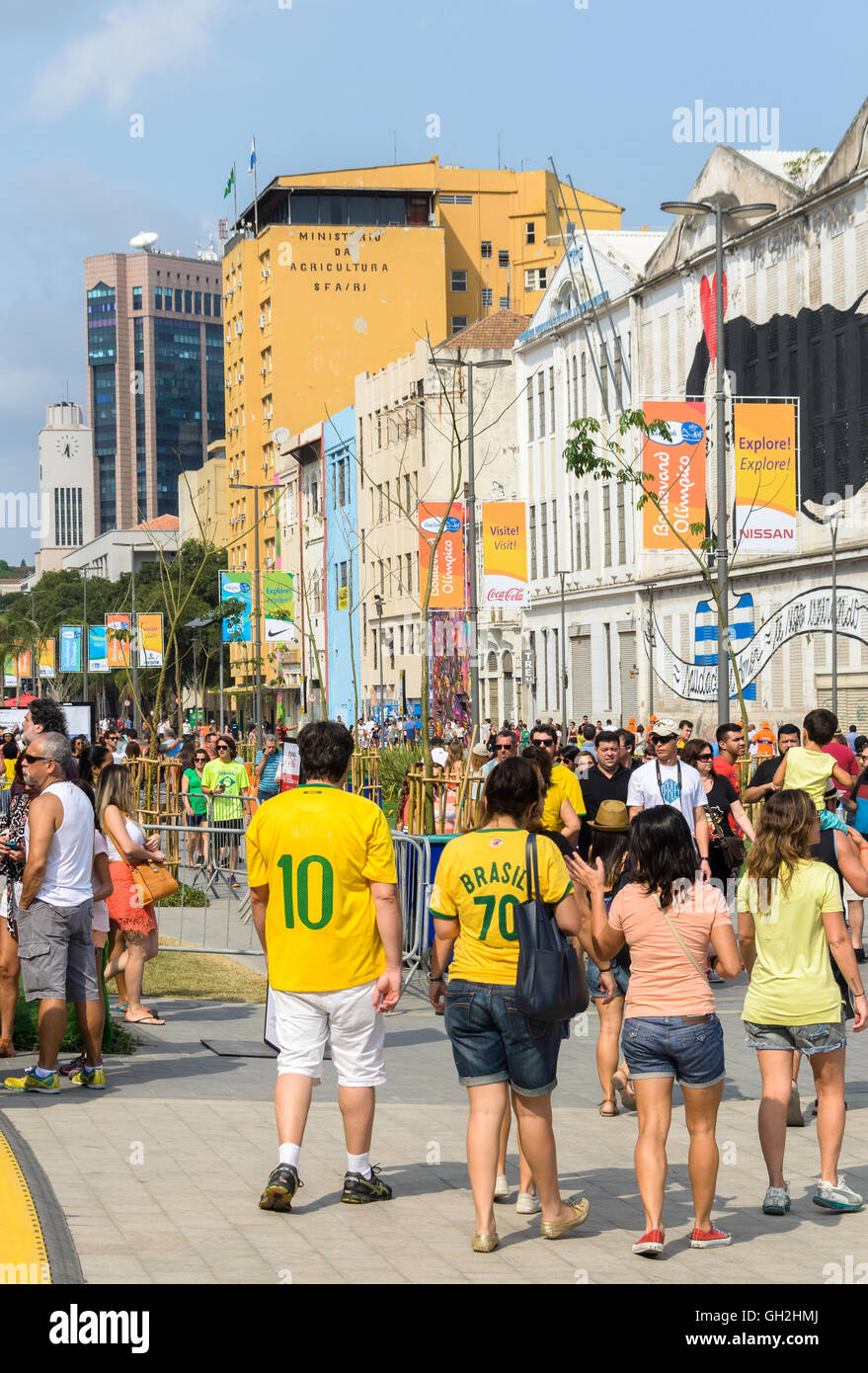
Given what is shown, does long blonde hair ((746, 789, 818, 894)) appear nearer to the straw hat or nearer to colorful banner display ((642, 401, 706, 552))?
A: the straw hat

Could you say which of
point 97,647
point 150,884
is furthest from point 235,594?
point 150,884

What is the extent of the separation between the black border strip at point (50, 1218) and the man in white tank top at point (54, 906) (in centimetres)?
97

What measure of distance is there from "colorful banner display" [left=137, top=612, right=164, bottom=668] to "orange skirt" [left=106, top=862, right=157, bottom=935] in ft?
136

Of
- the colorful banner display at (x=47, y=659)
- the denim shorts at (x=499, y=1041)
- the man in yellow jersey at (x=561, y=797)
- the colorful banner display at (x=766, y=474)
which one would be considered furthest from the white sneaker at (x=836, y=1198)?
the colorful banner display at (x=47, y=659)

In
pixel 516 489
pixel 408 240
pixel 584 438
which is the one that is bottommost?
pixel 584 438

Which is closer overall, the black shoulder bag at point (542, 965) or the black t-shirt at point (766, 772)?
the black shoulder bag at point (542, 965)

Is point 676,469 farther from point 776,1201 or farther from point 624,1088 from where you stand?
point 776,1201

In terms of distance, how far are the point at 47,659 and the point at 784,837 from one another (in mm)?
95715

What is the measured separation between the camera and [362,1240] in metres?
6.54

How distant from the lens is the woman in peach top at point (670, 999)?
6.54 m

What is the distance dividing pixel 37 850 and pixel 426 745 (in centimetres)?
839

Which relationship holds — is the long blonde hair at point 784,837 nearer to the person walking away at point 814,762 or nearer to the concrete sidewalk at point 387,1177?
the concrete sidewalk at point 387,1177

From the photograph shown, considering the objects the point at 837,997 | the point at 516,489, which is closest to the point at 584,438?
the point at 837,997

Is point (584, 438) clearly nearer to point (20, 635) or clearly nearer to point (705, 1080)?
point (705, 1080)
